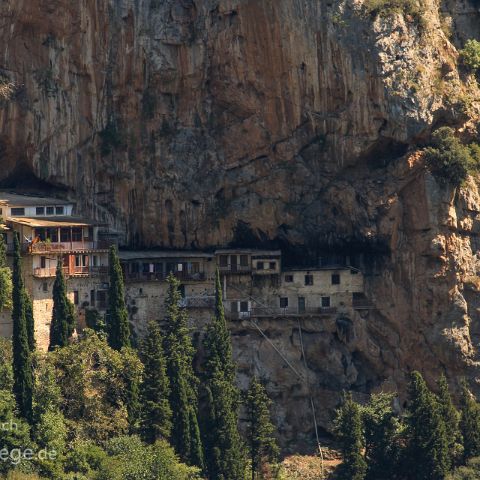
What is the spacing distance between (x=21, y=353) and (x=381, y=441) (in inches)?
699

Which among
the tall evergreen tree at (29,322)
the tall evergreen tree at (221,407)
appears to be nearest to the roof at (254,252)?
the tall evergreen tree at (221,407)

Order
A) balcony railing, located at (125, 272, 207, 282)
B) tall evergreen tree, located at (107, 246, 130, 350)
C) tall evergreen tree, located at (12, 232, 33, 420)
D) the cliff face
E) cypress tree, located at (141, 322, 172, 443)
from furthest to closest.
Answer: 1. balcony railing, located at (125, 272, 207, 282)
2. the cliff face
3. tall evergreen tree, located at (107, 246, 130, 350)
4. cypress tree, located at (141, 322, 172, 443)
5. tall evergreen tree, located at (12, 232, 33, 420)

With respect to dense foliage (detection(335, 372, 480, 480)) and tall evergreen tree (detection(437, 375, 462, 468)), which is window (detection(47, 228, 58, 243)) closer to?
dense foliage (detection(335, 372, 480, 480))

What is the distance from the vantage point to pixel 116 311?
392 ft

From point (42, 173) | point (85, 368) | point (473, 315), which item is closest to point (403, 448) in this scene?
point (473, 315)

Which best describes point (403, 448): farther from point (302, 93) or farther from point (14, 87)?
point (14, 87)

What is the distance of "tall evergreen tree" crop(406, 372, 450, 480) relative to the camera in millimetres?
117625

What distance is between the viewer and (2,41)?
126188 mm

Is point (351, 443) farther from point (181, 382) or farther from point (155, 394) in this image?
point (155, 394)

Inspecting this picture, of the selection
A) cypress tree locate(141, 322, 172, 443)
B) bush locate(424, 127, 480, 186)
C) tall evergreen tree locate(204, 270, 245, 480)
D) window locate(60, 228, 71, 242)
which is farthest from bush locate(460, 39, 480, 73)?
window locate(60, 228, 71, 242)

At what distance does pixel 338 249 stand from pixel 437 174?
21.2 feet

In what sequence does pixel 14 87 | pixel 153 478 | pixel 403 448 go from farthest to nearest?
pixel 14 87 → pixel 403 448 → pixel 153 478

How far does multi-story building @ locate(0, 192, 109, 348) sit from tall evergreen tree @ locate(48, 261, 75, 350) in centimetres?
114

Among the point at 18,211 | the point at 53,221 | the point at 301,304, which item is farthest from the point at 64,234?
the point at 301,304
